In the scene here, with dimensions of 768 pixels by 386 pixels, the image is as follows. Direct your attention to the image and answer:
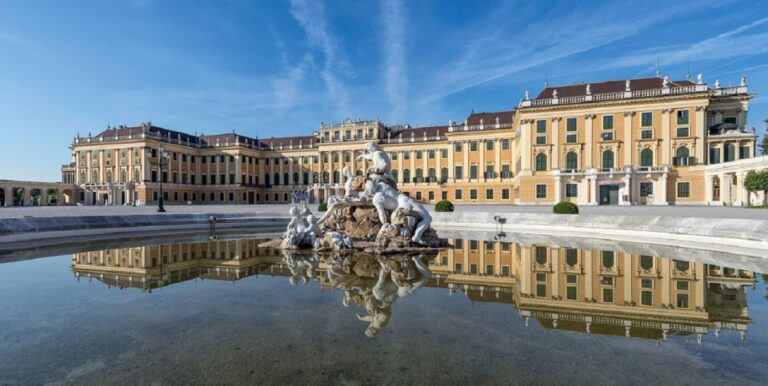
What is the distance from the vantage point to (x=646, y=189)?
4034 centimetres

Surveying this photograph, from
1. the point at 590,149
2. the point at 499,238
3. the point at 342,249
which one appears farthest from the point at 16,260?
the point at 590,149

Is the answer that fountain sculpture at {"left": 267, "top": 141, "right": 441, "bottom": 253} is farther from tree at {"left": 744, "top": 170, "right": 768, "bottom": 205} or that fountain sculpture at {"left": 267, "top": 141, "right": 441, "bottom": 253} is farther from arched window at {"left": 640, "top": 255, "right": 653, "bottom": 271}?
tree at {"left": 744, "top": 170, "right": 768, "bottom": 205}

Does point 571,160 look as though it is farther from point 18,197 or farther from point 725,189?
point 18,197

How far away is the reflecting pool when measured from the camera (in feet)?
11.6

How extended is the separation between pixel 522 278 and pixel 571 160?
41.2 metres

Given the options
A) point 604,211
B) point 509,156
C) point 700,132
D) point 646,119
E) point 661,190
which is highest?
point 646,119

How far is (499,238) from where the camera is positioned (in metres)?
14.2

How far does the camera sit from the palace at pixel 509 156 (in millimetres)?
39375

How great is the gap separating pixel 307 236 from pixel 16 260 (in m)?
7.62

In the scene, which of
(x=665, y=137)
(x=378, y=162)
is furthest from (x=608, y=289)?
(x=665, y=137)

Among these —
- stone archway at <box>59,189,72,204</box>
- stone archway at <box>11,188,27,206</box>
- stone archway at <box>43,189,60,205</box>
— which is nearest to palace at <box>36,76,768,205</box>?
stone archway at <box>59,189,72,204</box>

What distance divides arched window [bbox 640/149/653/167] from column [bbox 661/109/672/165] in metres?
1.10

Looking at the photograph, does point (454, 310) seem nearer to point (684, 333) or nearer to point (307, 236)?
point (684, 333)

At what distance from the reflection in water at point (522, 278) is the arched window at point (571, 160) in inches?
1428
